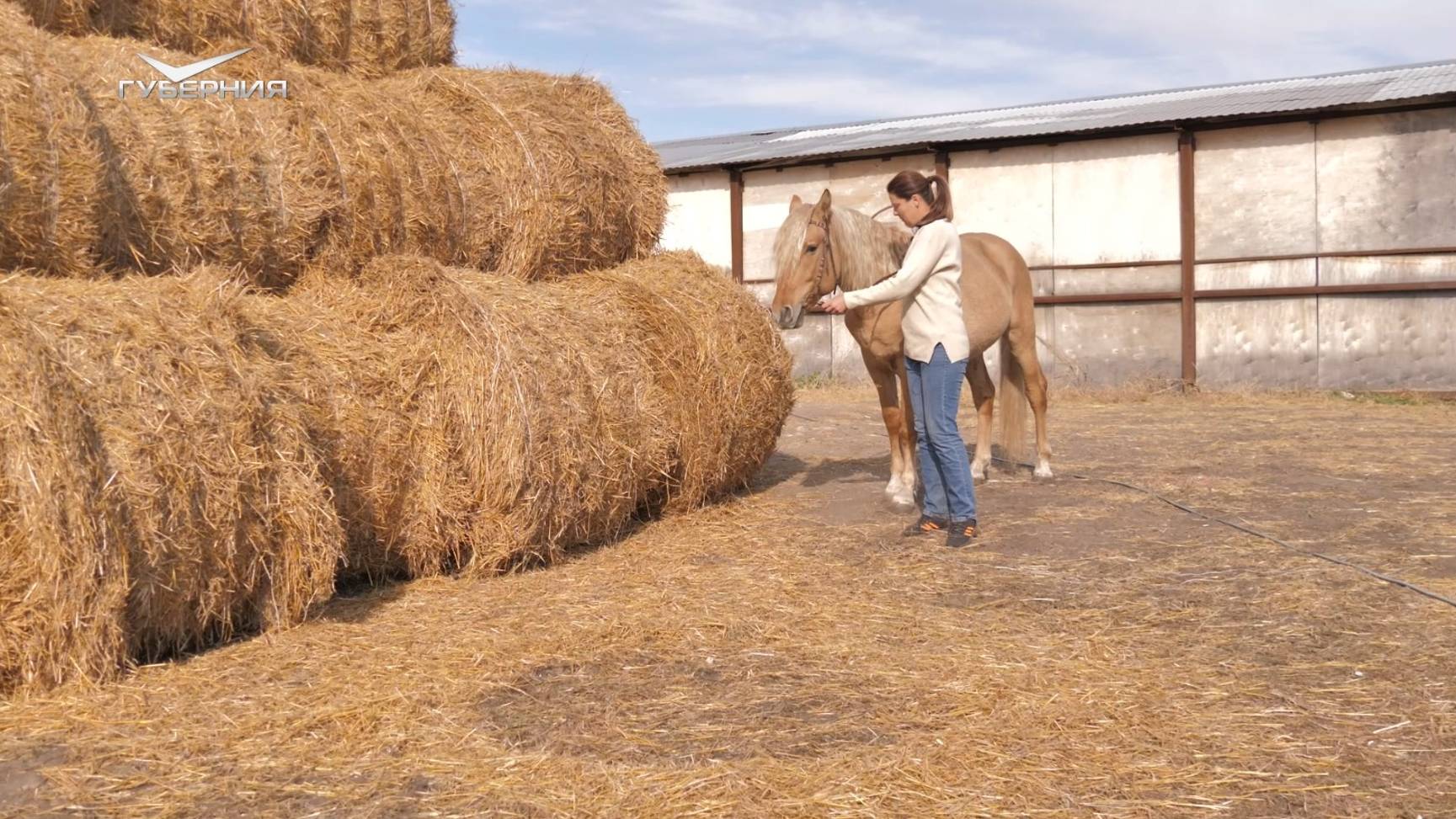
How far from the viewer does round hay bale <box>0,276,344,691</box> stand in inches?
136

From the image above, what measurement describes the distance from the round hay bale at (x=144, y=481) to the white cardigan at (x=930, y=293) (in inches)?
111

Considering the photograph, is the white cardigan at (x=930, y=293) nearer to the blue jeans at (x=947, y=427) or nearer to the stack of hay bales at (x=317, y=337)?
the blue jeans at (x=947, y=427)

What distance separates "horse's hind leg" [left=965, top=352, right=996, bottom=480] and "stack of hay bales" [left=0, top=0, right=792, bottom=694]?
149 cm

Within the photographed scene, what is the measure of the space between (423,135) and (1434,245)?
39.0ft

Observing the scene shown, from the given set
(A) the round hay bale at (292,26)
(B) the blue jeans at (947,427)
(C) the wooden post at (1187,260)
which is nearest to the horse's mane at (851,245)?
(B) the blue jeans at (947,427)

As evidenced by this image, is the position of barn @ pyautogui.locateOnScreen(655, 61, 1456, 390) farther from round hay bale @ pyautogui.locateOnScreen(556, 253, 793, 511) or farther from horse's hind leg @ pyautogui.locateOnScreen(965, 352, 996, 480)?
round hay bale @ pyautogui.locateOnScreen(556, 253, 793, 511)

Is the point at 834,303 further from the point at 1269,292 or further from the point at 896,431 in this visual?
the point at 1269,292

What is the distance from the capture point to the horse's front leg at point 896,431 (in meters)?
6.97

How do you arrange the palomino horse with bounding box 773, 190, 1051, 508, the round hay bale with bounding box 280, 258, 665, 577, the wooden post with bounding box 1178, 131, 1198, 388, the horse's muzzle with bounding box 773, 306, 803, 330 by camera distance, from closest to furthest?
the round hay bale with bounding box 280, 258, 665, 577, the horse's muzzle with bounding box 773, 306, 803, 330, the palomino horse with bounding box 773, 190, 1051, 508, the wooden post with bounding box 1178, 131, 1198, 388

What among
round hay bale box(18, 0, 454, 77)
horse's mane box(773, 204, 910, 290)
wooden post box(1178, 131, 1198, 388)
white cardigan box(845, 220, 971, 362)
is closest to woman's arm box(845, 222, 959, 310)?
white cardigan box(845, 220, 971, 362)

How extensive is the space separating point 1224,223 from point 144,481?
43.6ft

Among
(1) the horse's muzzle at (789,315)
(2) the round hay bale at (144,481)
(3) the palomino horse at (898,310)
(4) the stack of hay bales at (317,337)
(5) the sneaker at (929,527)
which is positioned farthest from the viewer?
(3) the palomino horse at (898,310)

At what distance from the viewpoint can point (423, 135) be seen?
597 centimetres

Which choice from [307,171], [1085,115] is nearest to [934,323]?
[307,171]
